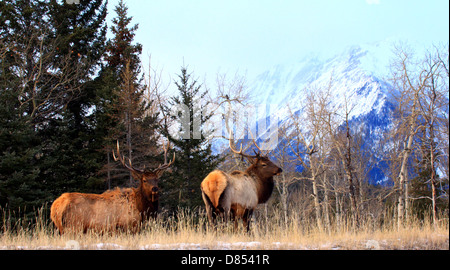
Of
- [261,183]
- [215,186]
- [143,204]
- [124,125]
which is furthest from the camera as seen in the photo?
[124,125]

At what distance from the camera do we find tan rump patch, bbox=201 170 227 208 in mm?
8328

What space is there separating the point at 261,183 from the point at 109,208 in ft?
12.4

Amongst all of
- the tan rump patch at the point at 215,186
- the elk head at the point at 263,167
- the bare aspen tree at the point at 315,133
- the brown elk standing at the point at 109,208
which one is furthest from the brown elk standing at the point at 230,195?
the bare aspen tree at the point at 315,133

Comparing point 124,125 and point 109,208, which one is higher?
point 124,125

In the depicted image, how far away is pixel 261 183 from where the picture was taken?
9.91 m

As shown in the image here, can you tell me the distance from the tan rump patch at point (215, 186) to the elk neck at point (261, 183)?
1.53 m

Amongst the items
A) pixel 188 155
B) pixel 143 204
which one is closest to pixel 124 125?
pixel 188 155

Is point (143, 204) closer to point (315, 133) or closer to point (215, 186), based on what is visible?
point (215, 186)

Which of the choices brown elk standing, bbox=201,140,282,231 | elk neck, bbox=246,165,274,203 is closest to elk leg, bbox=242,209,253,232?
brown elk standing, bbox=201,140,282,231

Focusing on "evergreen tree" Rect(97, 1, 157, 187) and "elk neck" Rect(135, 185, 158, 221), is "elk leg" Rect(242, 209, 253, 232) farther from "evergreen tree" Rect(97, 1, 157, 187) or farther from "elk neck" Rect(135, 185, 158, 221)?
"evergreen tree" Rect(97, 1, 157, 187)

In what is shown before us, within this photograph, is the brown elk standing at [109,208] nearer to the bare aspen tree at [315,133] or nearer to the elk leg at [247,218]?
the elk leg at [247,218]

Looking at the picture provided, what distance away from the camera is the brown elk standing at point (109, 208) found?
27.9 ft
